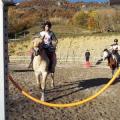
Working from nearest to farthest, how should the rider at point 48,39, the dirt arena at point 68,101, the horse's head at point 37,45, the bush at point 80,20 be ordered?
the dirt arena at point 68,101 → the horse's head at point 37,45 → the rider at point 48,39 → the bush at point 80,20

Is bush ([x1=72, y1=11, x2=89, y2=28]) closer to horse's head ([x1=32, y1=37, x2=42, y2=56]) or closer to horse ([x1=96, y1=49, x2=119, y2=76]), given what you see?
horse ([x1=96, y1=49, x2=119, y2=76])

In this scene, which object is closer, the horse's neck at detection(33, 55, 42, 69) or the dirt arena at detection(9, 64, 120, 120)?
the dirt arena at detection(9, 64, 120, 120)

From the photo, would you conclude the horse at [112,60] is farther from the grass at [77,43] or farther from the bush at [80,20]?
the bush at [80,20]

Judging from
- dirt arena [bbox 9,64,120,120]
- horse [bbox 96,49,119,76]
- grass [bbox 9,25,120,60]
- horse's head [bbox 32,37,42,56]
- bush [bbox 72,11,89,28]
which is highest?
bush [bbox 72,11,89,28]

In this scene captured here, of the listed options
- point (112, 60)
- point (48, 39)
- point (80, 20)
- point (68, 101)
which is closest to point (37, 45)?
point (48, 39)

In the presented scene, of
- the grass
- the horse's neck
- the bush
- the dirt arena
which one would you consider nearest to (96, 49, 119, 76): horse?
the dirt arena

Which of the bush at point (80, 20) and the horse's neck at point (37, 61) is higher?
the bush at point (80, 20)

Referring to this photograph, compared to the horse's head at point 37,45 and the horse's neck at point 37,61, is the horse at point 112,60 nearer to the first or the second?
the horse's neck at point 37,61

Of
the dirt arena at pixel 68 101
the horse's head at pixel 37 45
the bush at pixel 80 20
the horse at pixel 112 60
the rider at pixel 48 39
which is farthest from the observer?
the bush at pixel 80 20

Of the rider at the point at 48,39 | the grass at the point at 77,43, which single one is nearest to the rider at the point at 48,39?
the rider at the point at 48,39

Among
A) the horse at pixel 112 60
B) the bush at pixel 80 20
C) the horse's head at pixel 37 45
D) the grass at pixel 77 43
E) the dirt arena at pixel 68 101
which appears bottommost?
the dirt arena at pixel 68 101

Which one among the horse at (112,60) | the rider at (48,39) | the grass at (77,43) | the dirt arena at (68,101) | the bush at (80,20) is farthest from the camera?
the bush at (80,20)

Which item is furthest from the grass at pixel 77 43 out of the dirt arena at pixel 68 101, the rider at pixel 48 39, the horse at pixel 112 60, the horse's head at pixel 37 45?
the horse's head at pixel 37 45

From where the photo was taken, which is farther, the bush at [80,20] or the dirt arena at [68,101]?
the bush at [80,20]
